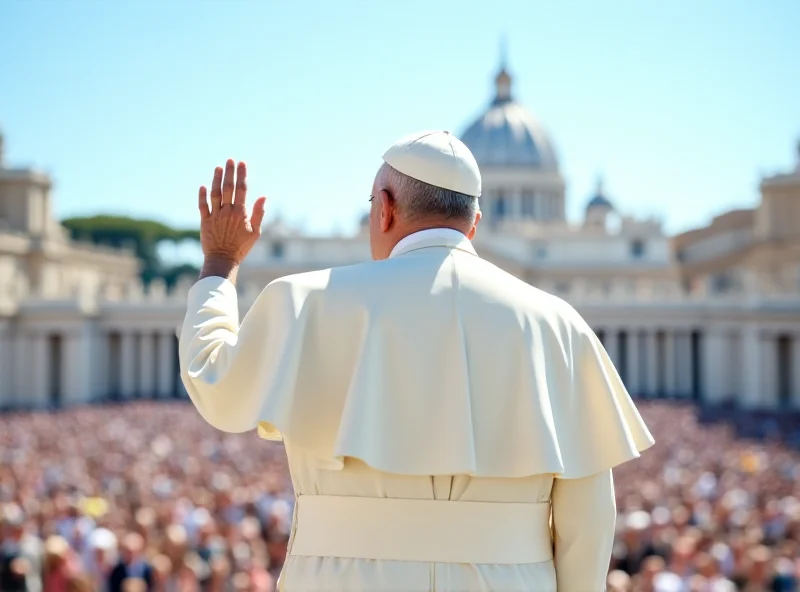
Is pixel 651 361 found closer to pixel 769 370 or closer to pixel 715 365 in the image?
pixel 715 365

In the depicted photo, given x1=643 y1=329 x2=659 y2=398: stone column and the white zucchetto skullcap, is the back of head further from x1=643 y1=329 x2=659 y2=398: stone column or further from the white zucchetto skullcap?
x1=643 y1=329 x2=659 y2=398: stone column

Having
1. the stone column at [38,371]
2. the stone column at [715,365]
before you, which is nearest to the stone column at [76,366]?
the stone column at [38,371]

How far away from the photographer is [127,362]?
68.3 meters

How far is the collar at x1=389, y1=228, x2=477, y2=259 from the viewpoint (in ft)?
12.2

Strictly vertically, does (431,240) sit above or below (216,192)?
below

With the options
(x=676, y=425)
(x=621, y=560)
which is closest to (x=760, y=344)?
(x=676, y=425)

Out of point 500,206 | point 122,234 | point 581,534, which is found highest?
point 500,206

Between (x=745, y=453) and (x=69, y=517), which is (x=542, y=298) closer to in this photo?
(x=69, y=517)

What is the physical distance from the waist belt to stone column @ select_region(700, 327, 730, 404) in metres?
61.0

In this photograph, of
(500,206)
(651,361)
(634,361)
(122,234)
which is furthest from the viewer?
(122,234)

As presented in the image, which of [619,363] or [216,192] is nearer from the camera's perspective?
[216,192]

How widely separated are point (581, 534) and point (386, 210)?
1266 millimetres

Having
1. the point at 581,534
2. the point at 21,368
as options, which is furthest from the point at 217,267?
the point at 21,368

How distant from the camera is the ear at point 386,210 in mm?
3793
